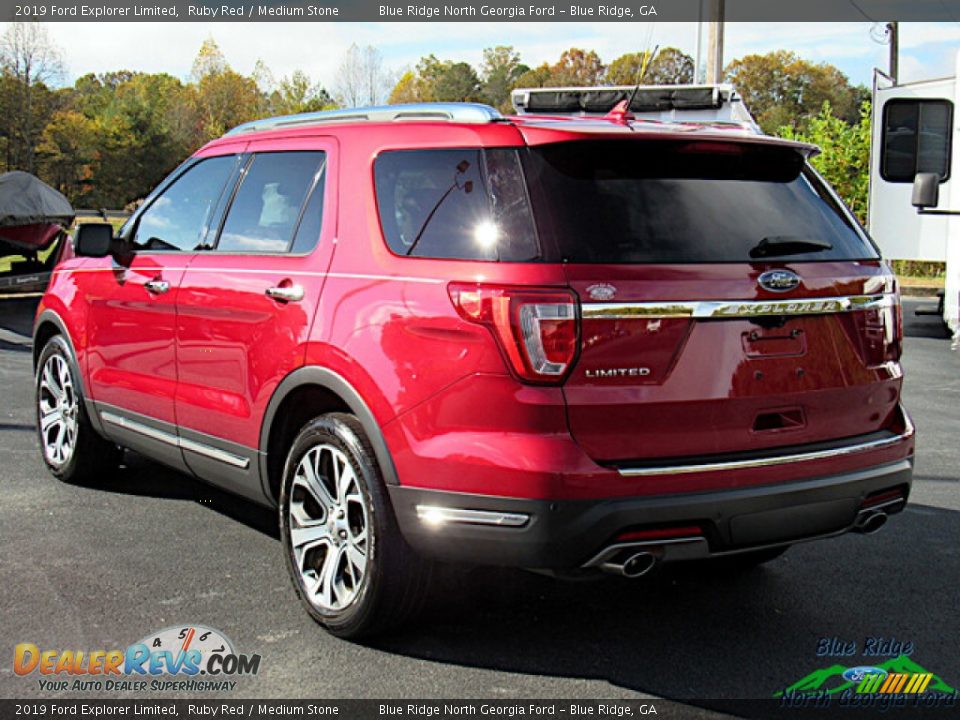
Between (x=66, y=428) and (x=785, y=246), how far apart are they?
4.26 m

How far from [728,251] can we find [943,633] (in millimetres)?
1753

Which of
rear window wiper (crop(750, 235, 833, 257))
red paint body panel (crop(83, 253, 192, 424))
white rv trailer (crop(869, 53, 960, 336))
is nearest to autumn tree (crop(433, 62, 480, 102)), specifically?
white rv trailer (crop(869, 53, 960, 336))

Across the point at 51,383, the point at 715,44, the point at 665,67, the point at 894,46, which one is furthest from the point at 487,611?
the point at 665,67

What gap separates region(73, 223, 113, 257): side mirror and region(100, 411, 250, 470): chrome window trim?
83 centimetres

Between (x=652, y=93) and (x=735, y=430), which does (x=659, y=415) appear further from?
(x=652, y=93)

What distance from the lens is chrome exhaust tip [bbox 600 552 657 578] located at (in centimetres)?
352

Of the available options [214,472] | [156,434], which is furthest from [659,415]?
[156,434]

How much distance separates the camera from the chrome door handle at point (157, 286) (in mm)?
5207

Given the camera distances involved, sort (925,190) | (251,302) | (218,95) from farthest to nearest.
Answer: (218,95) → (925,190) → (251,302)

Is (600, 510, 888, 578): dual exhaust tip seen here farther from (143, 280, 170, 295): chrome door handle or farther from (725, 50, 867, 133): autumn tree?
(725, 50, 867, 133): autumn tree

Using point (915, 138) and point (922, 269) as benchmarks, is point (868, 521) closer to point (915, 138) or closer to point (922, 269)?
point (915, 138)

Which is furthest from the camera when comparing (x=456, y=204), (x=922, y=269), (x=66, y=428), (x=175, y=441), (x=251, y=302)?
(x=922, y=269)

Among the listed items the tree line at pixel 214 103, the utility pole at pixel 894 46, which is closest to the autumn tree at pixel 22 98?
the tree line at pixel 214 103

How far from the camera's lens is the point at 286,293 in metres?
4.32
